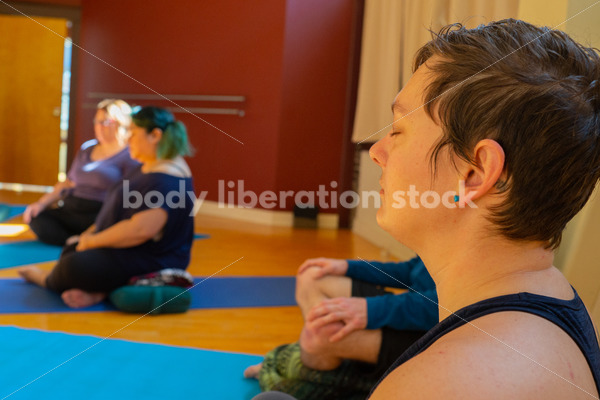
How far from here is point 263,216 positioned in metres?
5.09

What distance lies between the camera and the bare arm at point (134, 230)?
7.79ft

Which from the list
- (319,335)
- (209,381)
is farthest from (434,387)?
(209,381)

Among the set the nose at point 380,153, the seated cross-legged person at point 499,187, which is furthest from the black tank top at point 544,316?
the nose at point 380,153

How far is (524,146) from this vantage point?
55cm

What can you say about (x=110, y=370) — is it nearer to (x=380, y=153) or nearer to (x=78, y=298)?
(x=78, y=298)

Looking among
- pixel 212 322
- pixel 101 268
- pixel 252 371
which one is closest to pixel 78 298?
pixel 101 268

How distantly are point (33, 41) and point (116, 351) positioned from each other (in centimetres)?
561

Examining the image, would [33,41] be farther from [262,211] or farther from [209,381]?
[209,381]

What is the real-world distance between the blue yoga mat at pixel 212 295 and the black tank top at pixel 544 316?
2.03m

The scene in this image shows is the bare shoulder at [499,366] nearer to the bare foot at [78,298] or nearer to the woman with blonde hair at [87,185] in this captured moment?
the bare foot at [78,298]

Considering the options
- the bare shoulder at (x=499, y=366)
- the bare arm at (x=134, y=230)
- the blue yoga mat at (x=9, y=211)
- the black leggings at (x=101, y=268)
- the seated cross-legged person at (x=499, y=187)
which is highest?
the seated cross-legged person at (x=499, y=187)

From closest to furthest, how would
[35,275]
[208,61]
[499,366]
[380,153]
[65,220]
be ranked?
A: [499,366], [380,153], [35,275], [65,220], [208,61]

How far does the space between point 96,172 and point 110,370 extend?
1.97 metres

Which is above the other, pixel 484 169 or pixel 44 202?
pixel 484 169
